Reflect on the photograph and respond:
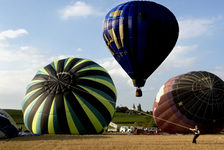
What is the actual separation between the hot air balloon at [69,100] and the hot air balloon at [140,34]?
278 cm

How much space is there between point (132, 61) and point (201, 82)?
21.5ft

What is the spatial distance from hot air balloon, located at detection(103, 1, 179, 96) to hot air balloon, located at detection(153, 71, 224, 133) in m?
4.39

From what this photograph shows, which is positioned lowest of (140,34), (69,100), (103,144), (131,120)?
(103,144)

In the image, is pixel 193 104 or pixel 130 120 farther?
pixel 130 120

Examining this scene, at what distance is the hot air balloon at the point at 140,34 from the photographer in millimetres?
17422

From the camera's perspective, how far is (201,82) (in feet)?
70.3

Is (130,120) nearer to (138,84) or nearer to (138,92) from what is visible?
(138,92)

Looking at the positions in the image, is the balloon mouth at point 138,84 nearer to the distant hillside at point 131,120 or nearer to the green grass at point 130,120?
the distant hillside at point 131,120

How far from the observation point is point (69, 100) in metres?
18.7

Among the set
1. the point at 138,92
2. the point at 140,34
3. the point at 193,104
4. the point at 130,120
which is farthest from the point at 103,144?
the point at 130,120

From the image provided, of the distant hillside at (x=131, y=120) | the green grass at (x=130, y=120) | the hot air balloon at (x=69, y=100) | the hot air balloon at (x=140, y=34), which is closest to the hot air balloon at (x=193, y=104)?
the hot air balloon at (x=140, y=34)

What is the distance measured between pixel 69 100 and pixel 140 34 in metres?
6.27

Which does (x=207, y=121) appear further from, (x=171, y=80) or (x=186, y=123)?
(x=171, y=80)

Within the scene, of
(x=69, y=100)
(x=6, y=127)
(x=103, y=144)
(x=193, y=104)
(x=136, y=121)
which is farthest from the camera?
(x=136, y=121)
